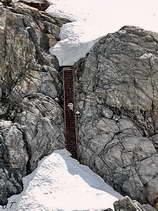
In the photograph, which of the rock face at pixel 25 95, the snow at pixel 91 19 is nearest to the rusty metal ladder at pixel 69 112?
the rock face at pixel 25 95

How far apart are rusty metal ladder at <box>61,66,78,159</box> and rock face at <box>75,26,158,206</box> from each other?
0.42 m

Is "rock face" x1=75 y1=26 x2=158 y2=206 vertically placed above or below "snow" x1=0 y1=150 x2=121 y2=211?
above

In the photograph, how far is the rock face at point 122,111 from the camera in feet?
60.1

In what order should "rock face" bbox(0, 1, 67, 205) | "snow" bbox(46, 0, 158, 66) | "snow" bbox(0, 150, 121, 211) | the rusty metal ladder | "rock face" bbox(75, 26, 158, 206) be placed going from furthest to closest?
"snow" bbox(46, 0, 158, 66) → the rusty metal ladder → "rock face" bbox(0, 1, 67, 205) → "rock face" bbox(75, 26, 158, 206) → "snow" bbox(0, 150, 121, 211)

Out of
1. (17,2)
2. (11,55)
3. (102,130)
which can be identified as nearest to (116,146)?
(102,130)

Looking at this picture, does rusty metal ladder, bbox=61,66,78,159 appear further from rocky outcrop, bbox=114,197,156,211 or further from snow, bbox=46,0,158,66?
rocky outcrop, bbox=114,197,156,211

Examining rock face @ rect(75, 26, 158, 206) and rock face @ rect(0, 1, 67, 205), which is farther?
rock face @ rect(0, 1, 67, 205)

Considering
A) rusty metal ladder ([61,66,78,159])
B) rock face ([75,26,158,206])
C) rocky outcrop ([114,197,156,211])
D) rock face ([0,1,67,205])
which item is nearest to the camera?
rocky outcrop ([114,197,156,211])

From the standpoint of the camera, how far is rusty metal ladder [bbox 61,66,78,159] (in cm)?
2011

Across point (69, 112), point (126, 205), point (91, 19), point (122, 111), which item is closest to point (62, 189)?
point (126, 205)

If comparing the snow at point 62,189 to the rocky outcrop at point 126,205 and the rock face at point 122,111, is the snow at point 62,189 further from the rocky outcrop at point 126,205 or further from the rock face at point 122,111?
the rocky outcrop at point 126,205

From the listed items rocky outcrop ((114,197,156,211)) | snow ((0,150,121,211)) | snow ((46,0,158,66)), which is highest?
snow ((46,0,158,66))

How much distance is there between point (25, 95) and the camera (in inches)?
825

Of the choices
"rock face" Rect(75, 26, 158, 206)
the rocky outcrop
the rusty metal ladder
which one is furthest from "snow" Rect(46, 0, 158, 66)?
the rocky outcrop
